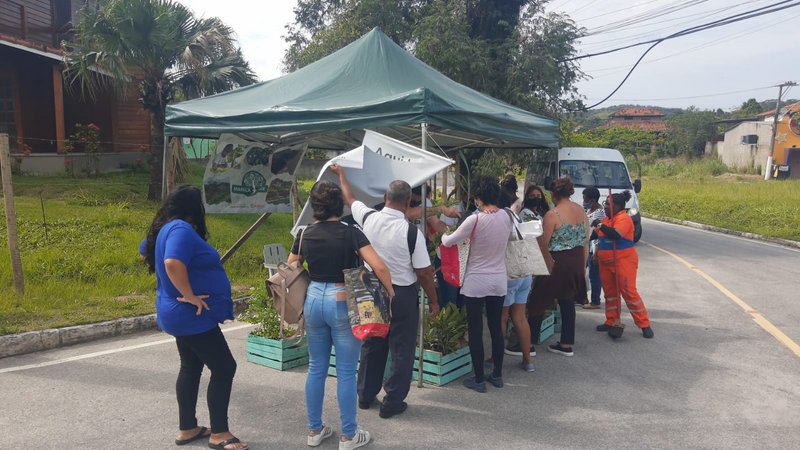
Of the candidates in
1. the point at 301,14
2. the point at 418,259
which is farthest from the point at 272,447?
the point at 301,14

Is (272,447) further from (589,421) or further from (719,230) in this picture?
(719,230)

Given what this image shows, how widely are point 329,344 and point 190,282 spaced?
3.05 ft

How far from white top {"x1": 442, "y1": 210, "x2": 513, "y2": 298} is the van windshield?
9.64 metres

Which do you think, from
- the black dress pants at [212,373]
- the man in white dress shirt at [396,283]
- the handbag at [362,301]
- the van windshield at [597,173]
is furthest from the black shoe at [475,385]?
the van windshield at [597,173]

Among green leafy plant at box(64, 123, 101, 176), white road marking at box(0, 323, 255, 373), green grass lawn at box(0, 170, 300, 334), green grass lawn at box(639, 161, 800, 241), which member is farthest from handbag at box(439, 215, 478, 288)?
green grass lawn at box(639, 161, 800, 241)

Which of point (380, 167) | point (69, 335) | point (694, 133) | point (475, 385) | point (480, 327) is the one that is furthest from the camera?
point (694, 133)

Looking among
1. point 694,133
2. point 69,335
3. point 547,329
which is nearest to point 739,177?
point 694,133

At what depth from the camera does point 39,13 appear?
59.9 ft

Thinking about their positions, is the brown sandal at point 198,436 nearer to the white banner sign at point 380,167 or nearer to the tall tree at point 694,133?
the white banner sign at point 380,167

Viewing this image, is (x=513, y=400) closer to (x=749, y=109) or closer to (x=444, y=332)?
(x=444, y=332)

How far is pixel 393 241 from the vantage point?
160 inches

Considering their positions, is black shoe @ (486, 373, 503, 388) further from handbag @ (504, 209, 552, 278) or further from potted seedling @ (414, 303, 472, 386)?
handbag @ (504, 209, 552, 278)

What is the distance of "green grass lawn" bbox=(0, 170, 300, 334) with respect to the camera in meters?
6.72

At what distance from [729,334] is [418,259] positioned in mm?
4534
